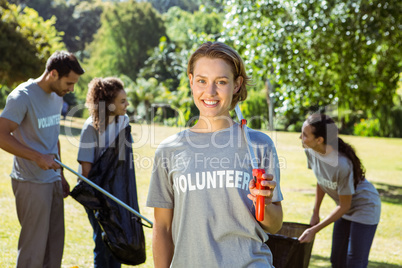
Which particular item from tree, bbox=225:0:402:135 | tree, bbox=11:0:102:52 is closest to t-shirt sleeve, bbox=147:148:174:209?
tree, bbox=225:0:402:135

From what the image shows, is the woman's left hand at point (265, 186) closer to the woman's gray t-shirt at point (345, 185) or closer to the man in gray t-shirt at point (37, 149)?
the man in gray t-shirt at point (37, 149)

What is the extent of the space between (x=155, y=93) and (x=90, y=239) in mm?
23906

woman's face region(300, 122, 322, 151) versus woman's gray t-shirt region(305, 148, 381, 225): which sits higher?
woman's face region(300, 122, 322, 151)

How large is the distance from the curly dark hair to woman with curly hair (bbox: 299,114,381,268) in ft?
5.87

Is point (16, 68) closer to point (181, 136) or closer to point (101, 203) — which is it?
point (101, 203)

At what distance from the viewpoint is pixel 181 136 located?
239cm

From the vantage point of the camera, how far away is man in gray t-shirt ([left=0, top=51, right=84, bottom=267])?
4.08 metres

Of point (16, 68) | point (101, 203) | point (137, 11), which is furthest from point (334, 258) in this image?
point (137, 11)

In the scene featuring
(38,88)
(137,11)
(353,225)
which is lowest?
(353,225)

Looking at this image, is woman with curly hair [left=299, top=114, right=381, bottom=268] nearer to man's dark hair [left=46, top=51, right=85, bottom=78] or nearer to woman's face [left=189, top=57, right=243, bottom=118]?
man's dark hair [left=46, top=51, right=85, bottom=78]

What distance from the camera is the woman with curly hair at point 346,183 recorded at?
14.6ft

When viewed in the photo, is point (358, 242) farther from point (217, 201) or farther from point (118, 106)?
point (217, 201)

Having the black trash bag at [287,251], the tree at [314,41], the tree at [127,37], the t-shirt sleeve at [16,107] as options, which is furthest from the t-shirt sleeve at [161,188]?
the tree at [127,37]

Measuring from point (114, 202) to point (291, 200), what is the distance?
26.2ft
